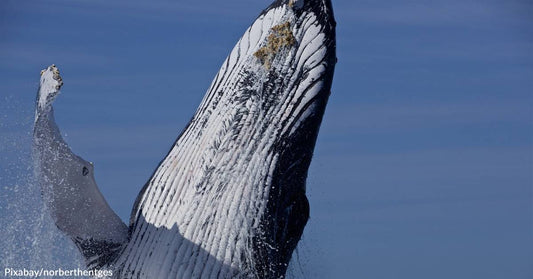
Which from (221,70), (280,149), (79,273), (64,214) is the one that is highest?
(221,70)

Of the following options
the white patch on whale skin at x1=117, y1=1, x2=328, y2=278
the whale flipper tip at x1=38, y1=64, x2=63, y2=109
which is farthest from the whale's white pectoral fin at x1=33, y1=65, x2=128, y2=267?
the white patch on whale skin at x1=117, y1=1, x2=328, y2=278

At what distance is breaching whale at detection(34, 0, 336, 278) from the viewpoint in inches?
225

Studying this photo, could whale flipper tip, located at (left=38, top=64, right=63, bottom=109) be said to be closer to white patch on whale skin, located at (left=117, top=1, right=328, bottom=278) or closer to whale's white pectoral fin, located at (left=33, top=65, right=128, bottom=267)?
whale's white pectoral fin, located at (left=33, top=65, right=128, bottom=267)

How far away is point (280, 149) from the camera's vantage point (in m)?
5.91

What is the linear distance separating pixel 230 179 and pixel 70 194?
1.07 metres

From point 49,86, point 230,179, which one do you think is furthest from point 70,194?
point 230,179

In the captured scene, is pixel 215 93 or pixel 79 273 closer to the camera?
pixel 79 273

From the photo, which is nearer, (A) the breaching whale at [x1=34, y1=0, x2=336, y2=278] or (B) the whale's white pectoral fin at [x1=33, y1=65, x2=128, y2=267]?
(A) the breaching whale at [x1=34, y1=0, x2=336, y2=278]

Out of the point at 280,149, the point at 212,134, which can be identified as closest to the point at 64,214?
the point at 212,134

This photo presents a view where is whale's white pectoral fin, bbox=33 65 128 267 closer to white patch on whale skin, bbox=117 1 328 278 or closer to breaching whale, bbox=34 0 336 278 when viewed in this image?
breaching whale, bbox=34 0 336 278

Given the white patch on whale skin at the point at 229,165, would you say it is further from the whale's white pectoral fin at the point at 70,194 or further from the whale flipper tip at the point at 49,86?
the whale flipper tip at the point at 49,86

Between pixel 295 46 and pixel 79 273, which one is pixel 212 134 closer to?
pixel 295 46

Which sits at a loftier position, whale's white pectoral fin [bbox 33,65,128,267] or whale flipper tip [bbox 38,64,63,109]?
whale flipper tip [bbox 38,64,63,109]

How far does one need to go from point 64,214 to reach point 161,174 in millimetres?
721
